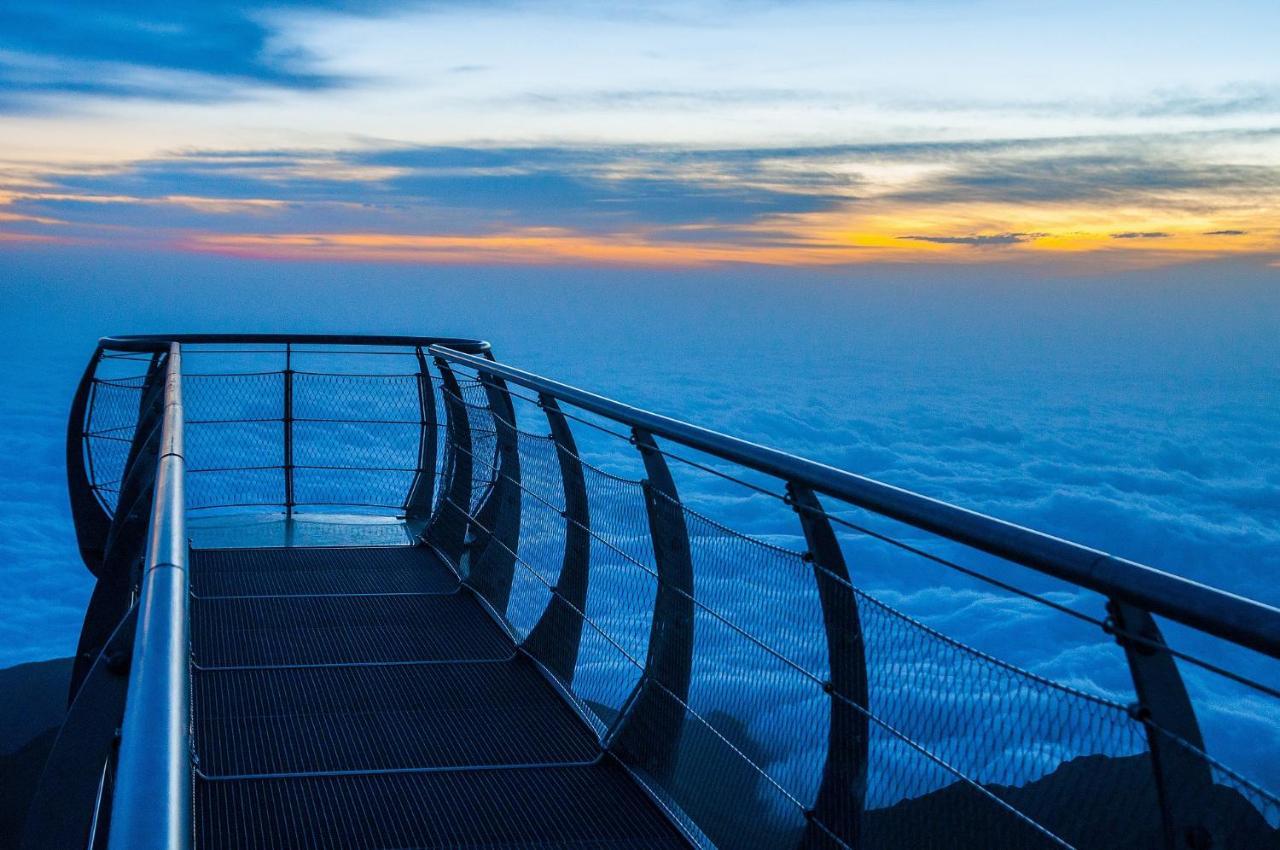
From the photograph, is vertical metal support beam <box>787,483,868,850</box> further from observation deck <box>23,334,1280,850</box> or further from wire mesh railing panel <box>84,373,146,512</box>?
wire mesh railing panel <box>84,373,146,512</box>

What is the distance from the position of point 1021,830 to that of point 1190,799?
380 mm

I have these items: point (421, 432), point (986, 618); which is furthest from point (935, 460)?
point (421, 432)

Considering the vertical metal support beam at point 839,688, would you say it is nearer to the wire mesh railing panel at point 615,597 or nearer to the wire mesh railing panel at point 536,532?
the wire mesh railing panel at point 615,597

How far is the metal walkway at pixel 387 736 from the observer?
9.93ft

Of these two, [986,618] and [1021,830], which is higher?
[1021,830]

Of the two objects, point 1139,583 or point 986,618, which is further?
point 986,618

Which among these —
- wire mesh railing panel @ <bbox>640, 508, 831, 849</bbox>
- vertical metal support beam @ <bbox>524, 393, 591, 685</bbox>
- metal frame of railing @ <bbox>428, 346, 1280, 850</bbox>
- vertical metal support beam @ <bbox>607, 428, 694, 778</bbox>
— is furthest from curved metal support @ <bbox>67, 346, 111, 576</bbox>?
wire mesh railing panel @ <bbox>640, 508, 831, 849</bbox>

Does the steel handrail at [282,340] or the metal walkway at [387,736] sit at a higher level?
the steel handrail at [282,340]

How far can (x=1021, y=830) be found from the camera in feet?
5.67

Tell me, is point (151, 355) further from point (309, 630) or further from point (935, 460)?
point (935, 460)

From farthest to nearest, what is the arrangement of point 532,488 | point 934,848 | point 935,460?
1. point 935,460
2. point 532,488
3. point 934,848

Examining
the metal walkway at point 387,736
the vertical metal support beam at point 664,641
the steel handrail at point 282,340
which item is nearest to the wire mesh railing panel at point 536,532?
the metal walkway at point 387,736

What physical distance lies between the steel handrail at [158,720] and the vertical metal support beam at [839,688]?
127 cm

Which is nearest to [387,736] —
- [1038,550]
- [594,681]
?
[594,681]
